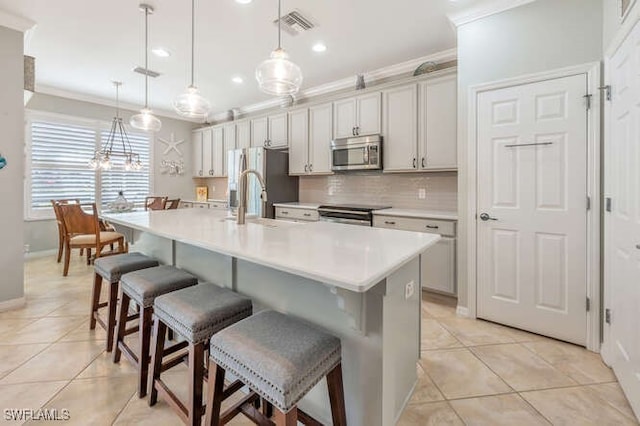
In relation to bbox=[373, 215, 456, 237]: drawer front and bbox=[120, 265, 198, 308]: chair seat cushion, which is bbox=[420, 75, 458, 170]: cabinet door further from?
bbox=[120, 265, 198, 308]: chair seat cushion

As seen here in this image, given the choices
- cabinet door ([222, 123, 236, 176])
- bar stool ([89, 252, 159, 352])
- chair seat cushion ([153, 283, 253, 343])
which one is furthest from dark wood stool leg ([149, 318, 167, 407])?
cabinet door ([222, 123, 236, 176])

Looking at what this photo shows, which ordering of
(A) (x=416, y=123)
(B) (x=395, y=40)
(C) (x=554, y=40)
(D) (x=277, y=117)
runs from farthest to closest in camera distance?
(D) (x=277, y=117)
(A) (x=416, y=123)
(B) (x=395, y=40)
(C) (x=554, y=40)

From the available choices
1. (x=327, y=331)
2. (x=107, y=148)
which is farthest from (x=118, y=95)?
(x=327, y=331)

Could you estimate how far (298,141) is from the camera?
475 cm

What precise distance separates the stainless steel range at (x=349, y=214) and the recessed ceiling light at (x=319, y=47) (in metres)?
1.87

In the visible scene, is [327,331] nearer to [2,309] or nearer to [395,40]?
[395,40]

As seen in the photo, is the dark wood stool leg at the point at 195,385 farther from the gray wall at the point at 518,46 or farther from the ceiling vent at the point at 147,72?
the ceiling vent at the point at 147,72

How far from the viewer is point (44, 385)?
1.84 m

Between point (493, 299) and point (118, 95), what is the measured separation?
6.22 meters

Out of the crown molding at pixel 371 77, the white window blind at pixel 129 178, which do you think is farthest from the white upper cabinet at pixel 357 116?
the white window blind at pixel 129 178

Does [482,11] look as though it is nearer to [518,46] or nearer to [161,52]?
[518,46]

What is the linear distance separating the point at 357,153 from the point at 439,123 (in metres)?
1.04

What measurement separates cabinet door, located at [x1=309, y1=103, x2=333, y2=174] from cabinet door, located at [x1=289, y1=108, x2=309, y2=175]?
0.10 m

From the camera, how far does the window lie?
479 cm
